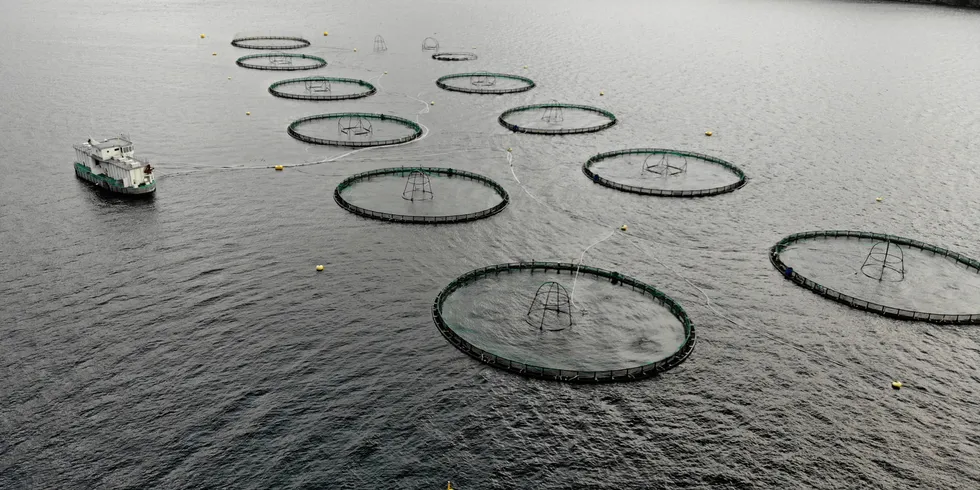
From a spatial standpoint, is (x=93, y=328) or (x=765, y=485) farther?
(x=93, y=328)

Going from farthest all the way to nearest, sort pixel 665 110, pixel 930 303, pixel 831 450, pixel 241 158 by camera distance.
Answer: pixel 665 110
pixel 241 158
pixel 930 303
pixel 831 450

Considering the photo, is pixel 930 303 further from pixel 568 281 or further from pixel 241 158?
pixel 241 158

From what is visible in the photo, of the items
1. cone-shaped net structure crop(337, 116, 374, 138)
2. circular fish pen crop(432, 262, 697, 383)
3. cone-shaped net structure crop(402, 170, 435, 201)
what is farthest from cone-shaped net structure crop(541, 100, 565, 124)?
circular fish pen crop(432, 262, 697, 383)

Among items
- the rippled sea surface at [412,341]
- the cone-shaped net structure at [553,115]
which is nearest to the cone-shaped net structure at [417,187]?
the rippled sea surface at [412,341]

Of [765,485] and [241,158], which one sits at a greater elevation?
[241,158]

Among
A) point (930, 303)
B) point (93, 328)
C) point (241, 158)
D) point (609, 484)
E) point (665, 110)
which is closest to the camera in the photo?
point (609, 484)

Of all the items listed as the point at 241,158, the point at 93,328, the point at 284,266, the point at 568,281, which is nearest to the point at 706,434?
the point at 568,281

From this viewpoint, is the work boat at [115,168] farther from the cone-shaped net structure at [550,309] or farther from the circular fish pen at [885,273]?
the circular fish pen at [885,273]

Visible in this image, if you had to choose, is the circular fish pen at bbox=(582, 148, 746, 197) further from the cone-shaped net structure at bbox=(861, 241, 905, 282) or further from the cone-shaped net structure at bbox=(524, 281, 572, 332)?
the cone-shaped net structure at bbox=(524, 281, 572, 332)
